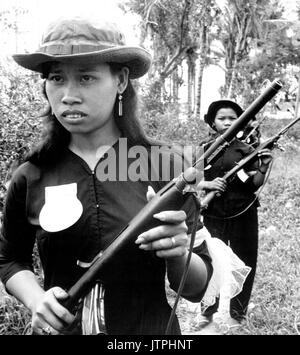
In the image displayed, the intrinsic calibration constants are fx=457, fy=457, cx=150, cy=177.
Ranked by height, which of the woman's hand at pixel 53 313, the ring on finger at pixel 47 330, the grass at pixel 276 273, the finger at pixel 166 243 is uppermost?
the finger at pixel 166 243

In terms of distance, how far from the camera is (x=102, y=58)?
121cm

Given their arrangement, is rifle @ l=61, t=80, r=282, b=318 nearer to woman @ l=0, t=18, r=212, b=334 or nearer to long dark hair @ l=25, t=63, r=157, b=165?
woman @ l=0, t=18, r=212, b=334

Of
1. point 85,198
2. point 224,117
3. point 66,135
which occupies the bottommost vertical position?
point 85,198

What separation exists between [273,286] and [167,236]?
131 inches

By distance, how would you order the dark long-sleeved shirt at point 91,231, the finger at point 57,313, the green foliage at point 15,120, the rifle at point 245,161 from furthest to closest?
the green foliage at point 15,120, the rifle at point 245,161, the dark long-sleeved shirt at point 91,231, the finger at point 57,313

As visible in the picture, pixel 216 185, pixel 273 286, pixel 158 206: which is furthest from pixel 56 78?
pixel 273 286

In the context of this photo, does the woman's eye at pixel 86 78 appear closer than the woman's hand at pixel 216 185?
Yes

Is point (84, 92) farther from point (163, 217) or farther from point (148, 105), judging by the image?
point (148, 105)

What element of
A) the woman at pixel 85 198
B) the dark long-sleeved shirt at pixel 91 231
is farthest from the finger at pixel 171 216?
the dark long-sleeved shirt at pixel 91 231

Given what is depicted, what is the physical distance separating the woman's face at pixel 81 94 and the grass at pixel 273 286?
2.03 meters

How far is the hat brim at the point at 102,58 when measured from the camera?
119cm

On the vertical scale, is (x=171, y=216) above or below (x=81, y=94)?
below

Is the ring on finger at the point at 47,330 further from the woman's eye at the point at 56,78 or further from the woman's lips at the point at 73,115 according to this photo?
the woman's eye at the point at 56,78

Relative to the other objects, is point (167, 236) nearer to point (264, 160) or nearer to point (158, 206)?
point (158, 206)
